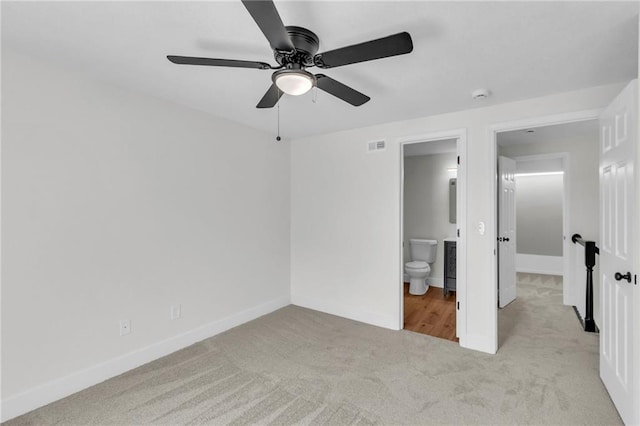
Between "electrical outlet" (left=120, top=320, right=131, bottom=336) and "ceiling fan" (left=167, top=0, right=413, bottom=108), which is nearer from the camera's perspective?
"ceiling fan" (left=167, top=0, right=413, bottom=108)

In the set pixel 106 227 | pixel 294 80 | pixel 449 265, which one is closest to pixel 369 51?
pixel 294 80

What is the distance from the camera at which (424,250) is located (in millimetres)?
5180

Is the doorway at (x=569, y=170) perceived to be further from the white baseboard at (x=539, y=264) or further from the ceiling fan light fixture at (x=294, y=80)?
the ceiling fan light fixture at (x=294, y=80)

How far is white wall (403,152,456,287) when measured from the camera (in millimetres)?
5230

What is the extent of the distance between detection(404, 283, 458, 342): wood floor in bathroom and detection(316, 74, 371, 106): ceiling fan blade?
8.48 feet

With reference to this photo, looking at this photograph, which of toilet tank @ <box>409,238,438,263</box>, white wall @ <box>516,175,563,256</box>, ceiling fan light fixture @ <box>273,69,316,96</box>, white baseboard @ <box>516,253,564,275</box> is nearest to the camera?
ceiling fan light fixture @ <box>273,69,316,96</box>

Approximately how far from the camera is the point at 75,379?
232 cm

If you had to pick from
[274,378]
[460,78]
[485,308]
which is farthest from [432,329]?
[460,78]

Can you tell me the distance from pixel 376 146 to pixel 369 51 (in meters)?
2.21

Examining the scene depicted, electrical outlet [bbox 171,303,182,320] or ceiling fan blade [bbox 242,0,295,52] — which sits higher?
ceiling fan blade [bbox 242,0,295,52]

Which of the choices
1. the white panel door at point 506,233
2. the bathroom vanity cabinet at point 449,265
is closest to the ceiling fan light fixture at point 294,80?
the white panel door at point 506,233

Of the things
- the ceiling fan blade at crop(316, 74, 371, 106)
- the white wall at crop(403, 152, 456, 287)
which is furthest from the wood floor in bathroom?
the ceiling fan blade at crop(316, 74, 371, 106)

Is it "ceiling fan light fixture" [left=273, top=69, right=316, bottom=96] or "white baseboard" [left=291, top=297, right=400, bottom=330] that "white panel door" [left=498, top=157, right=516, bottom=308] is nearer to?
"white baseboard" [left=291, top=297, right=400, bottom=330]

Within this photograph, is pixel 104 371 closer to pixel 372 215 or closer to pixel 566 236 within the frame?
pixel 372 215
